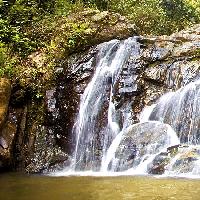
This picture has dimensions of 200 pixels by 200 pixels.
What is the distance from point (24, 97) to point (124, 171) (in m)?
4.60

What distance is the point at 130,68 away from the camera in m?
13.9

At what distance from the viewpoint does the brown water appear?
7.46 meters

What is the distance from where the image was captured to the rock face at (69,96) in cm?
1260

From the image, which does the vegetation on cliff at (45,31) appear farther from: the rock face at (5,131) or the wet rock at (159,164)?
the wet rock at (159,164)

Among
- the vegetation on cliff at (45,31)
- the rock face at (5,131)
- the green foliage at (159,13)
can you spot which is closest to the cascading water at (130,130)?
the vegetation on cliff at (45,31)

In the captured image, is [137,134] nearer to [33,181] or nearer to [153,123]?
[153,123]

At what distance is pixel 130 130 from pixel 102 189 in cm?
375

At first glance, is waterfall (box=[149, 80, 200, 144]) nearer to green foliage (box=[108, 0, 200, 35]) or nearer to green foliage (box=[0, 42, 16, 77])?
green foliage (box=[0, 42, 16, 77])

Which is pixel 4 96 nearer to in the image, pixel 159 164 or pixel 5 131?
pixel 5 131

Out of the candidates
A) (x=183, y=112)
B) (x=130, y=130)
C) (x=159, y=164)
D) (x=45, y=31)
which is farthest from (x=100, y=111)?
(x=45, y=31)

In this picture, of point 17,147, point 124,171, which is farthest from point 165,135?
point 17,147

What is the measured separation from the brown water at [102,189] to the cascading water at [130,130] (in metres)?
1.14

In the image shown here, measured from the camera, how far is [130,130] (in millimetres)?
11781

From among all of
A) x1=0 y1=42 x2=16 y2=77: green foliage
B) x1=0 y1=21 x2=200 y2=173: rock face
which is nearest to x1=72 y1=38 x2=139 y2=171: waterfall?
x1=0 y1=21 x2=200 y2=173: rock face
